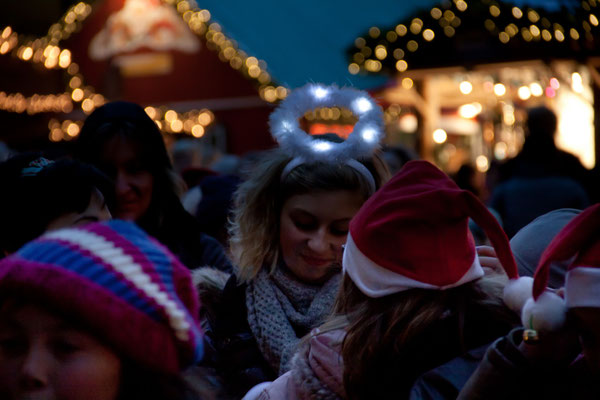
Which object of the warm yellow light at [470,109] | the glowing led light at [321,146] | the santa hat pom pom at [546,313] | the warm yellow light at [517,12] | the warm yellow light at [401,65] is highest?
the warm yellow light at [517,12]

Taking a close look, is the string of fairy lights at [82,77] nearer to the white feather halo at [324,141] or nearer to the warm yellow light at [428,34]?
the warm yellow light at [428,34]

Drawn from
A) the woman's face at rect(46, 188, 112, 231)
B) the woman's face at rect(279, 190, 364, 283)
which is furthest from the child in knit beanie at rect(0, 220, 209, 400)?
the woman's face at rect(279, 190, 364, 283)

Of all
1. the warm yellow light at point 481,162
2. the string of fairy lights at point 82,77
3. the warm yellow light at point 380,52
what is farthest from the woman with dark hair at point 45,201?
the warm yellow light at point 481,162

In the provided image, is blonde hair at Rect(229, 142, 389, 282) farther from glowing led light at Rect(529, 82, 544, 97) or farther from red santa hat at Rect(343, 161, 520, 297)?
glowing led light at Rect(529, 82, 544, 97)

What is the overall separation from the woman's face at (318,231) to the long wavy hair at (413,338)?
0.79 meters

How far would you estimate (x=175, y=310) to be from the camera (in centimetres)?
168

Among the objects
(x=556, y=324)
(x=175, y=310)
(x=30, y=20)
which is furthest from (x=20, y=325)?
(x=30, y=20)

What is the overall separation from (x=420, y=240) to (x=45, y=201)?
119 cm

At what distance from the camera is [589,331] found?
1470 mm

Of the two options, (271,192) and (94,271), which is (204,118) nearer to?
(271,192)

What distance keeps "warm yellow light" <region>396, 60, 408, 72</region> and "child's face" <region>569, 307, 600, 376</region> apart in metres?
9.70

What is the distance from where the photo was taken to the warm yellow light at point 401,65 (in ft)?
35.8

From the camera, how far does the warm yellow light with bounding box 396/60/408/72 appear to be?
10909mm

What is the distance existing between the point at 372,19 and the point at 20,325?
10.9 metres
